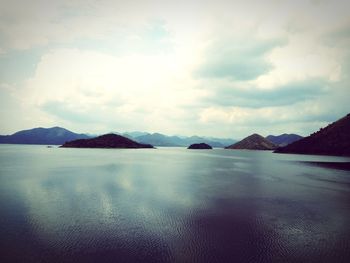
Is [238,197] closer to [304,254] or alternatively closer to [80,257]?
[304,254]

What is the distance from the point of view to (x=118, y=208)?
25.1 m

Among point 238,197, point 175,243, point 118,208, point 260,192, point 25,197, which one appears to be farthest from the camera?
point 260,192

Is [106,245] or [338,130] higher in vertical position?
[338,130]

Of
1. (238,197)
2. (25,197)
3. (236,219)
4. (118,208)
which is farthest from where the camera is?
(238,197)

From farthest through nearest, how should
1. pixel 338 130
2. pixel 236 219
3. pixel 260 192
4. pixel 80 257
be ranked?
pixel 338 130, pixel 260 192, pixel 236 219, pixel 80 257

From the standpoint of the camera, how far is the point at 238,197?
106ft

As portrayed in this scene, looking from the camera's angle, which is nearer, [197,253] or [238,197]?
[197,253]

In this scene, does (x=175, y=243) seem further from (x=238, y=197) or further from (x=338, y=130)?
(x=338, y=130)

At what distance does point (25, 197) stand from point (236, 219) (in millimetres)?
24356

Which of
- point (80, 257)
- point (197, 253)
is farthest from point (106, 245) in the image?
point (197, 253)

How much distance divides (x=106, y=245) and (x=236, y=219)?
11824mm

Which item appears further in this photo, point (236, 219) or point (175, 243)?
point (236, 219)

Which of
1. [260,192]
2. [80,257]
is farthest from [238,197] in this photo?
[80,257]

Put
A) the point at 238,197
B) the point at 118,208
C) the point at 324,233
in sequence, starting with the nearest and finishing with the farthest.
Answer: the point at 324,233 < the point at 118,208 < the point at 238,197
